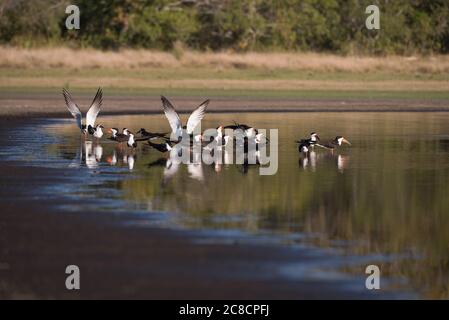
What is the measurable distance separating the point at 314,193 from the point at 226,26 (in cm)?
3406

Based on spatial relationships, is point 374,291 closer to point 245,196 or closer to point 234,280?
point 234,280

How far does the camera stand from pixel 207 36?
161 feet

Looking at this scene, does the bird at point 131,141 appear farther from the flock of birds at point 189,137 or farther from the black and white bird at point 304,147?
the black and white bird at point 304,147

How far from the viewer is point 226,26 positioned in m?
48.1

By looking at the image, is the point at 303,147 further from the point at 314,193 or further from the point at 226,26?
the point at 226,26

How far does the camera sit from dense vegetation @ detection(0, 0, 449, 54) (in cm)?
4738

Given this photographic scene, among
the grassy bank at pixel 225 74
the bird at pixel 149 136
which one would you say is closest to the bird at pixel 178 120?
the bird at pixel 149 136

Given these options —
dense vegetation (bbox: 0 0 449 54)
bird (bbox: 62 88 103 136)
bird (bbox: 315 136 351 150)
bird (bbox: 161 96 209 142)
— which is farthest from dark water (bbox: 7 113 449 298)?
dense vegetation (bbox: 0 0 449 54)

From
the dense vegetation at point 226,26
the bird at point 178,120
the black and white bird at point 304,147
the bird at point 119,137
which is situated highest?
the dense vegetation at point 226,26

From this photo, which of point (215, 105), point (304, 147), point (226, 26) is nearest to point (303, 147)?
point (304, 147)

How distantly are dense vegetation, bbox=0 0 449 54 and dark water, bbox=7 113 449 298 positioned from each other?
2420 centimetres

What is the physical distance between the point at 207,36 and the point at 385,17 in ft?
28.0

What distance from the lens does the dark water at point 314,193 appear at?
443 inches

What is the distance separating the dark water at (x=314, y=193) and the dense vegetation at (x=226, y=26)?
953 inches
